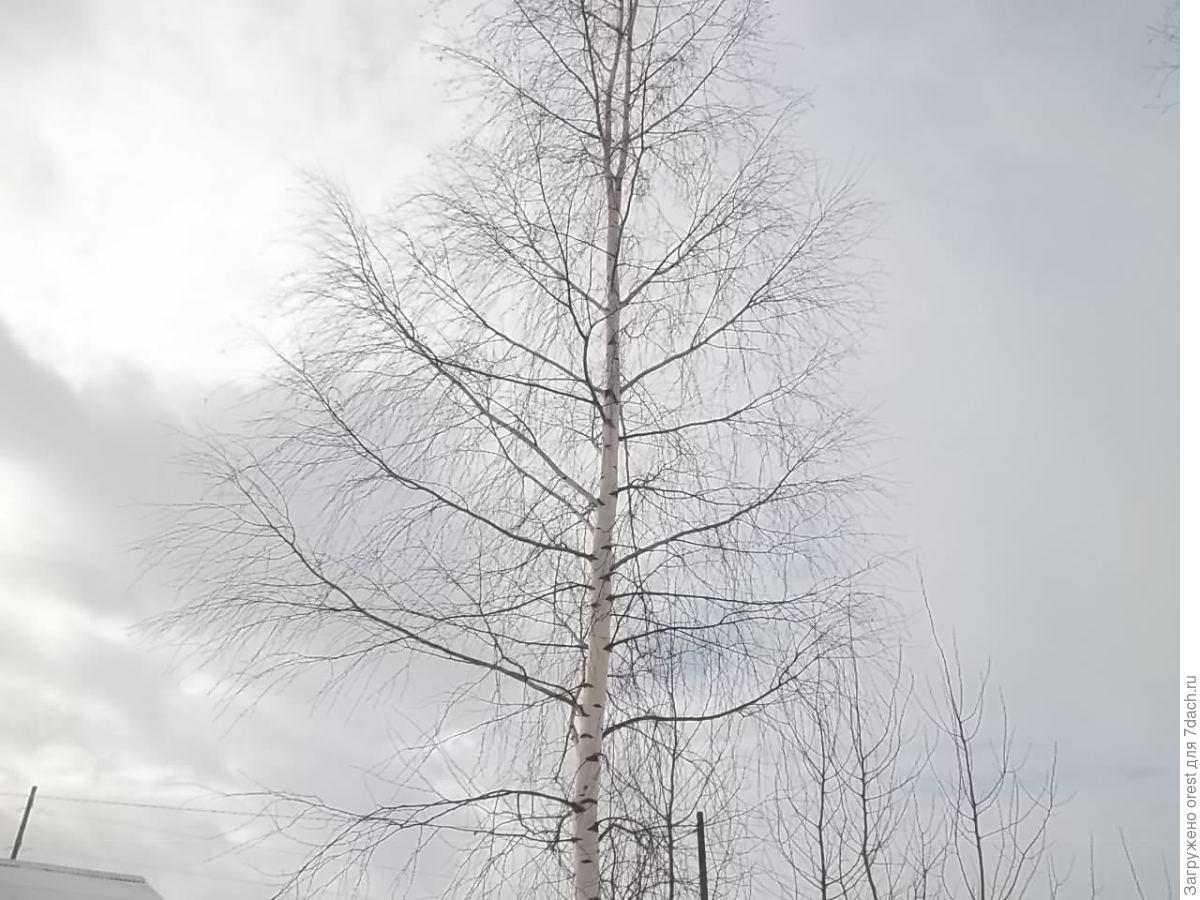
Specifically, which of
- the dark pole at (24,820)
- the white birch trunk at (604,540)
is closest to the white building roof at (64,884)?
the dark pole at (24,820)

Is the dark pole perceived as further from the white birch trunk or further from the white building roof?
the white birch trunk

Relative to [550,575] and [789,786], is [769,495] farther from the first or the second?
[789,786]

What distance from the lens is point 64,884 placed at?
7285mm

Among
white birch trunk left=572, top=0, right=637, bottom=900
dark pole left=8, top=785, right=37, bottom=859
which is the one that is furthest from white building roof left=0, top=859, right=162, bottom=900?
white birch trunk left=572, top=0, right=637, bottom=900

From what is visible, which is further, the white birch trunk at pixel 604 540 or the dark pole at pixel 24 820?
the dark pole at pixel 24 820

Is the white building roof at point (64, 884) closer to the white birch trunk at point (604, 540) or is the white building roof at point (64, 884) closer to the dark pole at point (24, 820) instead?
the dark pole at point (24, 820)

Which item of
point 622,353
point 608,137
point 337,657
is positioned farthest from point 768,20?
point 337,657

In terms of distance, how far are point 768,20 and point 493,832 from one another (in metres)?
3.20

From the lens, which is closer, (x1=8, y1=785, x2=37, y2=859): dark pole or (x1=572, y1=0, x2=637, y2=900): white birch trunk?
(x1=572, y1=0, x2=637, y2=900): white birch trunk

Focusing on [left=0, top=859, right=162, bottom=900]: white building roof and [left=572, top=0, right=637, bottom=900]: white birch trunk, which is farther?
[left=0, top=859, right=162, bottom=900]: white building roof

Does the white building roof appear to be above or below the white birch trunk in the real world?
below

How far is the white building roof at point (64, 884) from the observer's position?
267 inches

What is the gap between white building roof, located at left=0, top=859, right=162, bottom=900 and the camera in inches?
267

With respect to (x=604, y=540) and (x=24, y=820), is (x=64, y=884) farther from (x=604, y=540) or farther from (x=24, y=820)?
(x=604, y=540)
